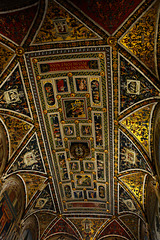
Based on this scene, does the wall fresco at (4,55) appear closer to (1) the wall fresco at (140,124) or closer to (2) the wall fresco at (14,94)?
(2) the wall fresco at (14,94)

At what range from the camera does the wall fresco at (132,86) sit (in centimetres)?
1232

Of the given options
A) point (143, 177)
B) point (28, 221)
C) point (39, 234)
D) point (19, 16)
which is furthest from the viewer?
point (39, 234)

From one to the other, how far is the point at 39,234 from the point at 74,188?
495 centimetres

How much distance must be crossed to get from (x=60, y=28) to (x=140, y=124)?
721 centimetres

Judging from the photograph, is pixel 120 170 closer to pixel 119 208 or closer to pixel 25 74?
pixel 119 208

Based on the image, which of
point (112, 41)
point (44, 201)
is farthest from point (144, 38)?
point (44, 201)

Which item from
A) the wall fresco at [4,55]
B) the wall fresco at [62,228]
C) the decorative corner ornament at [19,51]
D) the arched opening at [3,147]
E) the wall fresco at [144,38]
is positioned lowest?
the wall fresco at [62,228]

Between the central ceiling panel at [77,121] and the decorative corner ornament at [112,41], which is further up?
the decorative corner ornament at [112,41]

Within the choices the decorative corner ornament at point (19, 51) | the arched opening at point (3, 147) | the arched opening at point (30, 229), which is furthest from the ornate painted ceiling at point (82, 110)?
the arched opening at point (30, 229)

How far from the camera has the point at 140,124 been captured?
14.2m

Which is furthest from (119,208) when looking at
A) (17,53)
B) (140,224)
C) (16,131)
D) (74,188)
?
(17,53)

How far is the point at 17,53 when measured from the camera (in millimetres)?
12195

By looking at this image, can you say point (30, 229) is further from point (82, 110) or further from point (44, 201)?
point (82, 110)

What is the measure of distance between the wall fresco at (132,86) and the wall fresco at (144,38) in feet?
2.33
